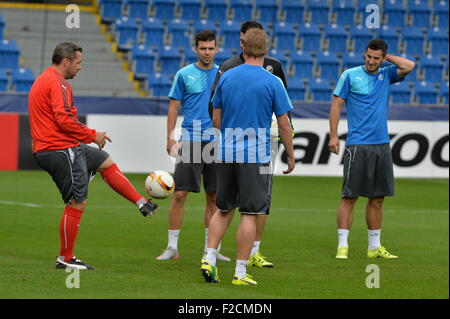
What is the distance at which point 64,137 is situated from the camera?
8695 mm

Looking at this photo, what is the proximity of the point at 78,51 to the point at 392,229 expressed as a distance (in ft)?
19.0

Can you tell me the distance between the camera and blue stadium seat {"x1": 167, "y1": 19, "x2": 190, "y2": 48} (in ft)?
86.1

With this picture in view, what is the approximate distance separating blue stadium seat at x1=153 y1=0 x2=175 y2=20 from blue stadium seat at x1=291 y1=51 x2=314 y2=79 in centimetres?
349

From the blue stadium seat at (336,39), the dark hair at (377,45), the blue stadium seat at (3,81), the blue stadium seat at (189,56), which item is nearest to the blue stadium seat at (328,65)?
the blue stadium seat at (336,39)

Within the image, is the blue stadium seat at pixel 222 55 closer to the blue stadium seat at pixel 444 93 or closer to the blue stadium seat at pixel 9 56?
the blue stadium seat at pixel 9 56

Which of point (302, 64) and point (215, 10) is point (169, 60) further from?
point (302, 64)

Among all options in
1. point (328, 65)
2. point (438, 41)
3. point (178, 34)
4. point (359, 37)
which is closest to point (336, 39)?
point (359, 37)

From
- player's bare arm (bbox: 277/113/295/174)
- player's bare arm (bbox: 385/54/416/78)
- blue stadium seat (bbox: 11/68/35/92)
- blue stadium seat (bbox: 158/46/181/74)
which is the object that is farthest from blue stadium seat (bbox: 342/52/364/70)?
player's bare arm (bbox: 277/113/295/174)

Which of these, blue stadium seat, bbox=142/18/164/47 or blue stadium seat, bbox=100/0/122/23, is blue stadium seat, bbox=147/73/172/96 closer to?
blue stadium seat, bbox=142/18/164/47

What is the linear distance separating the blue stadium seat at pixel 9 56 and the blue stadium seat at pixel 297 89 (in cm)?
695

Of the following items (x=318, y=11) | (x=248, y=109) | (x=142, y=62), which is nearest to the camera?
(x=248, y=109)

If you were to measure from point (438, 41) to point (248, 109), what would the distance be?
22.1 metres

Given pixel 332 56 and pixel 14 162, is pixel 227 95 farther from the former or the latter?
pixel 332 56

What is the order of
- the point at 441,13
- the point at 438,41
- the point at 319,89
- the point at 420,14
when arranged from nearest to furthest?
the point at 319,89
the point at 438,41
the point at 420,14
the point at 441,13
